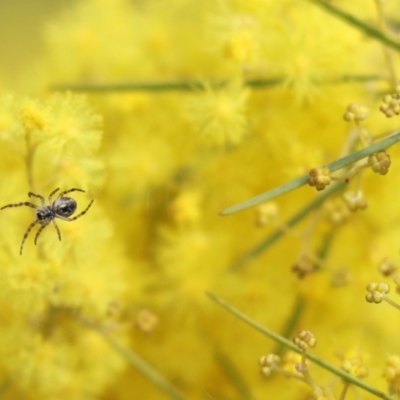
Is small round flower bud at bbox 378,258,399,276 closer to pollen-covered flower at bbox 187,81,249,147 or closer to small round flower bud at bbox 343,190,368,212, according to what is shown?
small round flower bud at bbox 343,190,368,212

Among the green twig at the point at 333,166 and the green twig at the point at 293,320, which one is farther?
the green twig at the point at 293,320

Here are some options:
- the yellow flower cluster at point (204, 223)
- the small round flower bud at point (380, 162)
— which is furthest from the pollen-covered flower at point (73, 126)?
the small round flower bud at point (380, 162)

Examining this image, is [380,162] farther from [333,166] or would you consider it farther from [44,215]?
[44,215]

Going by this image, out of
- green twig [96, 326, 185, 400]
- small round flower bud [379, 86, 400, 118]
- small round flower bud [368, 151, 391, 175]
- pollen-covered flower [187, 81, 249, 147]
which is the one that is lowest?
green twig [96, 326, 185, 400]

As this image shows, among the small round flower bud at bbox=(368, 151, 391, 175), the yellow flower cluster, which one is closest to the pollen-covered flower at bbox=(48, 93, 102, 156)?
the yellow flower cluster

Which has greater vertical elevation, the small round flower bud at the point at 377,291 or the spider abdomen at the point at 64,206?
the spider abdomen at the point at 64,206

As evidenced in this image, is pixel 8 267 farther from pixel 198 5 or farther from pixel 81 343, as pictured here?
pixel 198 5

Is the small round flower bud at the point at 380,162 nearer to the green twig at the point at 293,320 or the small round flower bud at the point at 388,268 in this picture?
the small round flower bud at the point at 388,268

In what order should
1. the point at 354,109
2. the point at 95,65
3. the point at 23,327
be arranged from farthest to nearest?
the point at 95,65 → the point at 23,327 → the point at 354,109

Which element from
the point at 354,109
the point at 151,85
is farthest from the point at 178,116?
the point at 354,109
